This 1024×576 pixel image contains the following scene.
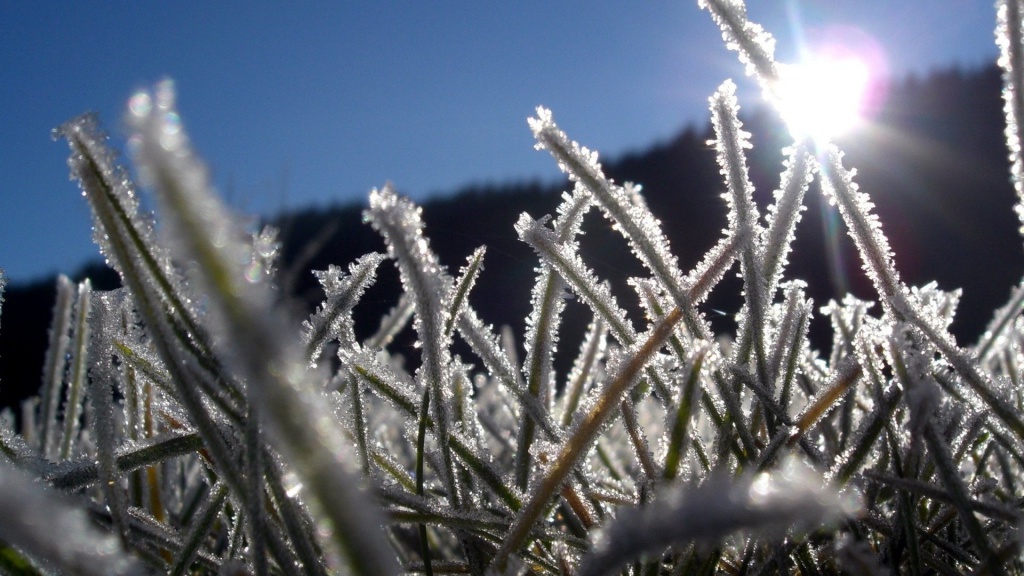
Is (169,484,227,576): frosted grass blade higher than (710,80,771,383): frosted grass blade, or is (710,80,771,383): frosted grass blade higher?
(710,80,771,383): frosted grass blade

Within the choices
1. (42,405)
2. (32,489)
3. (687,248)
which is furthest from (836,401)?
(687,248)

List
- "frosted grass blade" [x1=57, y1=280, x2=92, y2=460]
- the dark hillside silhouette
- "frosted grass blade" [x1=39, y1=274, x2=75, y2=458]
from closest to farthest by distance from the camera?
"frosted grass blade" [x1=57, y1=280, x2=92, y2=460]
"frosted grass blade" [x1=39, y1=274, x2=75, y2=458]
the dark hillside silhouette

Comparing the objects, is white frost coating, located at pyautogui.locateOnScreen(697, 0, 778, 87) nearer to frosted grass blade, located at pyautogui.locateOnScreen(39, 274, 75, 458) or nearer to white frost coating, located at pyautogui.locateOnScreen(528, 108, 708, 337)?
white frost coating, located at pyautogui.locateOnScreen(528, 108, 708, 337)

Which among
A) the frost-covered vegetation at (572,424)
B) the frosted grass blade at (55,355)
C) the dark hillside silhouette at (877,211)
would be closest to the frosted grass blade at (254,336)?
the frost-covered vegetation at (572,424)

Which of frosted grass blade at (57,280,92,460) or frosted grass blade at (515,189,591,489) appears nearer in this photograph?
frosted grass blade at (515,189,591,489)

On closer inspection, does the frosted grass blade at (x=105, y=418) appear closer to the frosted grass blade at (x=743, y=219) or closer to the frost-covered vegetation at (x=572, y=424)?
the frost-covered vegetation at (x=572, y=424)

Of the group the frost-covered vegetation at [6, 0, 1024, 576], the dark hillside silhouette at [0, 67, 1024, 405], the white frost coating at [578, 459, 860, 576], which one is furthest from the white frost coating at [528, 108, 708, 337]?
the dark hillside silhouette at [0, 67, 1024, 405]
